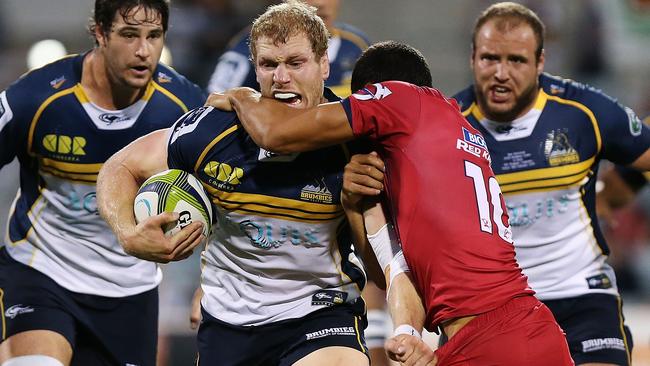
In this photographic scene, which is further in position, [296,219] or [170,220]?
[296,219]

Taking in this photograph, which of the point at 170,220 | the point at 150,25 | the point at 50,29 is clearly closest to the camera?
the point at 170,220

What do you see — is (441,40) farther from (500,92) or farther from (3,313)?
(3,313)

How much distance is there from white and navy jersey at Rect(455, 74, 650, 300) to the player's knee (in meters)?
2.67

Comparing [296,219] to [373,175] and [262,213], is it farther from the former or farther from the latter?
[373,175]

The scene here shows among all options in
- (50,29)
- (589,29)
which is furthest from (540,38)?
(50,29)

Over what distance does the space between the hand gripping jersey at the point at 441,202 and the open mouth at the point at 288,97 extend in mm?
364

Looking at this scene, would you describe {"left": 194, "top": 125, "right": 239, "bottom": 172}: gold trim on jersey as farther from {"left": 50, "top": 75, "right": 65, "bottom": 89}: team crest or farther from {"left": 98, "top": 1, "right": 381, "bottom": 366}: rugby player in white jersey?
{"left": 50, "top": 75, "right": 65, "bottom": 89}: team crest

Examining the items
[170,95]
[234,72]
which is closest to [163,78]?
[170,95]

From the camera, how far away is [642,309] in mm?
11711

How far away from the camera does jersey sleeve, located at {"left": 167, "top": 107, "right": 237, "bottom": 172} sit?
502 centimetres

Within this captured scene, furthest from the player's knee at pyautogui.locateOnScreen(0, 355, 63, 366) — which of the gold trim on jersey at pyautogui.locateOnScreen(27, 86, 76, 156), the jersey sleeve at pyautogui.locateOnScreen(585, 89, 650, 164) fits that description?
the jersey sleeve at pyautogui.locateOnScreen(585, 89, 650, 164)

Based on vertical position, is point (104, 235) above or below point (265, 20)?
below

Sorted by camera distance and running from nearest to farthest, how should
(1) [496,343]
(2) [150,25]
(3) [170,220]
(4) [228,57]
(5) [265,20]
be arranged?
(1) [496,343] → (3) [170,220] → (5) [265,20] → (2) [150,25] → (4) [228,57]

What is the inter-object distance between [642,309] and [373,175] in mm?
7781
